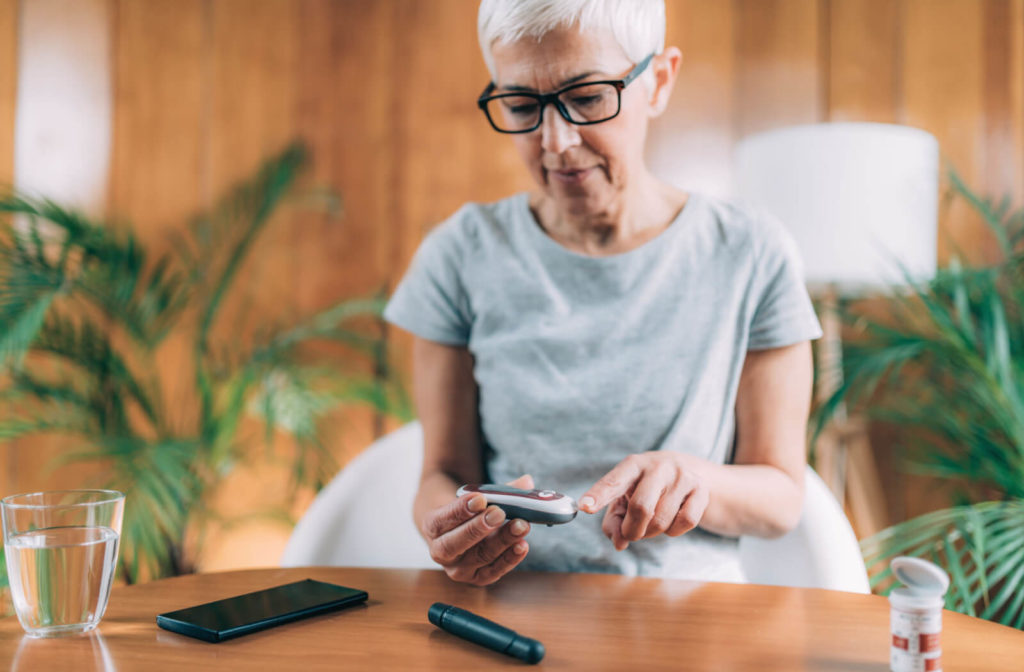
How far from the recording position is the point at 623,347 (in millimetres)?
1098

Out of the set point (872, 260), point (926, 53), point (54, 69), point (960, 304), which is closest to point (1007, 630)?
point (960, 304)

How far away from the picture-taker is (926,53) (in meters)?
2.36

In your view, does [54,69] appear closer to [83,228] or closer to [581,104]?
[83,228]

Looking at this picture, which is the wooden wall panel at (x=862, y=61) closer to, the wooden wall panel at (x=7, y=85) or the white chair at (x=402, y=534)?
the white chair at (x=402, y=534)

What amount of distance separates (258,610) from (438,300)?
56 centimetres

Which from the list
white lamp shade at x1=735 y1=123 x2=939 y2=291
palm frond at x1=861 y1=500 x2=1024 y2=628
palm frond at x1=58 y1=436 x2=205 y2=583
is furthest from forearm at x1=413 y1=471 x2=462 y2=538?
white lamp shade at x1=735 y1=123 x2=939 y2=291

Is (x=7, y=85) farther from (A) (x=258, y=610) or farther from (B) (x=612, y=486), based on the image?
(B) (x=612, y=486)

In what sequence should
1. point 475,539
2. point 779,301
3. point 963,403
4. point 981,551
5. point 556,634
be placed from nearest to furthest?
point 556,634
point 475,539
point 779,301
point 981,551
point 963,403

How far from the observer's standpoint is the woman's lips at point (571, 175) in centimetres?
107

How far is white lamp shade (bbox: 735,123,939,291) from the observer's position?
74.0 inches

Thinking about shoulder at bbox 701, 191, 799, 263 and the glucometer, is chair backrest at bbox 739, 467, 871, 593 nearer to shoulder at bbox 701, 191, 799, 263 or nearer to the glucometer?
shoulder at bbox 701, 191, 799, 263

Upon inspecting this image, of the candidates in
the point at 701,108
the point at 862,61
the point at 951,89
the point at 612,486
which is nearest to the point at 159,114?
the point at 701,108

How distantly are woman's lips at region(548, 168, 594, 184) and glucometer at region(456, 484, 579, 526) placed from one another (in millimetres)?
461

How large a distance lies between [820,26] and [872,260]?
90cm
